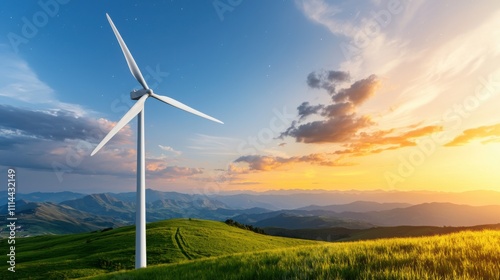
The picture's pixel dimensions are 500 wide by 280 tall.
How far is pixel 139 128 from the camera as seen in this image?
38344 millimetres

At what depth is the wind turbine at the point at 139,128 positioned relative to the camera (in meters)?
34.2

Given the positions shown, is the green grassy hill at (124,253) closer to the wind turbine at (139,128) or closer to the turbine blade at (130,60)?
the wind turbine at (139,128)

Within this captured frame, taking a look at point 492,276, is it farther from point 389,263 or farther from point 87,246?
point 87,246

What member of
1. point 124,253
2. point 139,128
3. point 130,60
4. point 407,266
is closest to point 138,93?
point 130,60

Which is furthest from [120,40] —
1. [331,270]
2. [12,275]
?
[12,275]

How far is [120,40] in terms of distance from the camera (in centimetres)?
4247

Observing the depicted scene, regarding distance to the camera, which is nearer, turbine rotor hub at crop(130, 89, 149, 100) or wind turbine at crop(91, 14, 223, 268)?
wind turbine at crop(91, 14, 223, 268)

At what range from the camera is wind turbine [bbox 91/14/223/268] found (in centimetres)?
3416

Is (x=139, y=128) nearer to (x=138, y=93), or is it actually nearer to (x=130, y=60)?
(x=138, y=93)

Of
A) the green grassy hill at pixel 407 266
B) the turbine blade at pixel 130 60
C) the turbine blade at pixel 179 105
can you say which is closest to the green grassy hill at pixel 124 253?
the turbine blade at pixel 179 105

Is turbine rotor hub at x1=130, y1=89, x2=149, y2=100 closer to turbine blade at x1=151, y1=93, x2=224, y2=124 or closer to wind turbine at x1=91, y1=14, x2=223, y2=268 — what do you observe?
wind turbine at x1=91, y1=14, x2=223, y2=268

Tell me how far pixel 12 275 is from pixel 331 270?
74851mm

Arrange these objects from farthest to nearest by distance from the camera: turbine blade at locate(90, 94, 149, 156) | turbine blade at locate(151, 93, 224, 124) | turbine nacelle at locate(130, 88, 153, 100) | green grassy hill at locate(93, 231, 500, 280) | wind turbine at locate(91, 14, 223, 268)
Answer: turbine blade at locate(151, 93, 224, 124), turbine nacelle at locate(130, 88, 153, 100), turbine blade at locate(90, 94, 149, 156), wind turbine at locate(91, 14, 223, 268), green grassy hill at locate(93, 231, 500, 280)

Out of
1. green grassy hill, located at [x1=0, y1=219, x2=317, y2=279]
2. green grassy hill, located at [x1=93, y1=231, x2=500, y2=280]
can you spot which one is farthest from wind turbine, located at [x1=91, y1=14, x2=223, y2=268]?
green grassy hill, located at [x1=93, y1=231, x2=500, y2=280]
